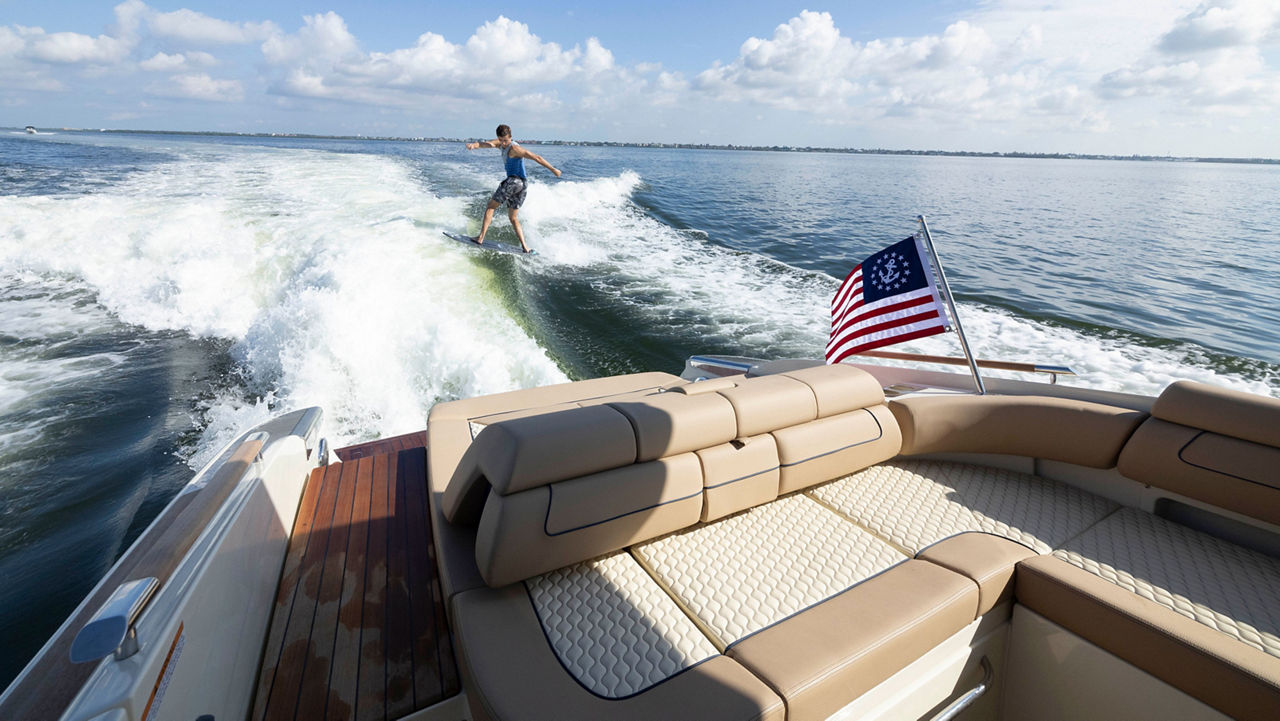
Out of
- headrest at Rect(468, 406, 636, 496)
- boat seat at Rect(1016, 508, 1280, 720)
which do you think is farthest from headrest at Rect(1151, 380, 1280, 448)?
headrest at Rect(468, 406, 636, 496)

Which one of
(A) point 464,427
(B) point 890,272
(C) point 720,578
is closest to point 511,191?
(A) point 464,427

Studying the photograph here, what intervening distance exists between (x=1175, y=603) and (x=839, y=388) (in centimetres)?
126

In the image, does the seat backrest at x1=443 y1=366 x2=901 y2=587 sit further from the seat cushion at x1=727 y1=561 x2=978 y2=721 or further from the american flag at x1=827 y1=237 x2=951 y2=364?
the american flag at x1=827 y1=237 x2=951 y2=364

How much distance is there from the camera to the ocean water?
4.27 meters

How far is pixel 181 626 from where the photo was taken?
1.40m

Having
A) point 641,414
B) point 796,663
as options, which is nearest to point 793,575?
point 796,663

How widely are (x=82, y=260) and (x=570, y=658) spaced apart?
1035 cm

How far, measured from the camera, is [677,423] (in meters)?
1.97

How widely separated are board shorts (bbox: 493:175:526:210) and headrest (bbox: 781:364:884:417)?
6802mm

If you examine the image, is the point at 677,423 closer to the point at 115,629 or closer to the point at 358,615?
the point at 358,615

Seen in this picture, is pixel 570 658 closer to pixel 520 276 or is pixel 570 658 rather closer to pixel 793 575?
pixel 793 575

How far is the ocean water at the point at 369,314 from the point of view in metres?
4.27

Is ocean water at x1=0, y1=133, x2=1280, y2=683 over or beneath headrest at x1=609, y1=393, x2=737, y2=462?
beneath

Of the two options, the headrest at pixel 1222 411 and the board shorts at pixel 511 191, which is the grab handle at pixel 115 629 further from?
the board shorts at pixel 511 191
